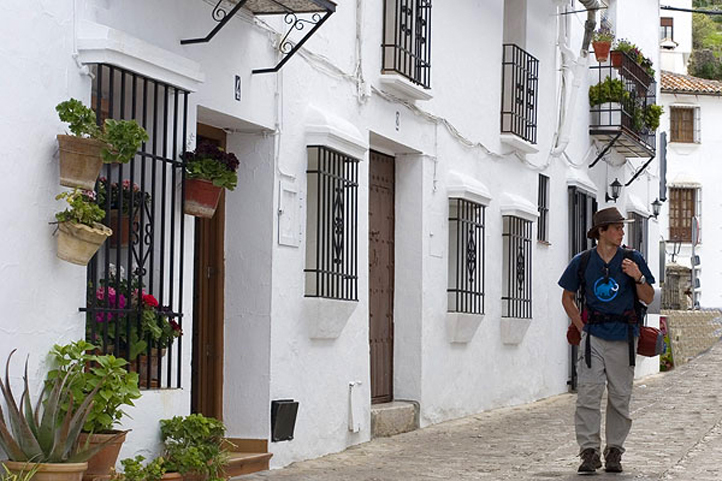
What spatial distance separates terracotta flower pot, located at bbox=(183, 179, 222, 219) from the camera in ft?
26.9

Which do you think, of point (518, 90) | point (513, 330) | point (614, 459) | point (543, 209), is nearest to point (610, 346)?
point (614, 459)


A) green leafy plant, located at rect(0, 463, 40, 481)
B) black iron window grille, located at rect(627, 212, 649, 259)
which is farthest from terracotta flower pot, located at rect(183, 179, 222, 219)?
black iron window grille, located at rect(627, 212, 649, 259)

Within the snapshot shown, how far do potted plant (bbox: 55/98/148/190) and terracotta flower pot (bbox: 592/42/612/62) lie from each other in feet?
42.3

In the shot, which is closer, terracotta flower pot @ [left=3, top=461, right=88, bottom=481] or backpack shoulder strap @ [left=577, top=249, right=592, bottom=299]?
terracotta flower pot @ [left=3, top=461, right=88, bottom=481]

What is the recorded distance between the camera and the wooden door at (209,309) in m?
9.42

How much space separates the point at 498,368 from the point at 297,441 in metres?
5.63

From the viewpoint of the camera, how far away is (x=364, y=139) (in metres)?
11.3

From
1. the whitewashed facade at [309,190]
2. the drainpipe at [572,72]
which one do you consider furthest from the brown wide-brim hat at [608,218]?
the drainpipe at [572,72]

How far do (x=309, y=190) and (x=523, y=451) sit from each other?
2.87 meters

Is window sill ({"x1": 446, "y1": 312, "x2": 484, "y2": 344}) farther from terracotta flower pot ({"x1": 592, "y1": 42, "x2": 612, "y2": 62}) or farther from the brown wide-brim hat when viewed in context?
terracotta flower pot ({"x1": 592, "y1": 42, "x2": 612, "y2": 62})

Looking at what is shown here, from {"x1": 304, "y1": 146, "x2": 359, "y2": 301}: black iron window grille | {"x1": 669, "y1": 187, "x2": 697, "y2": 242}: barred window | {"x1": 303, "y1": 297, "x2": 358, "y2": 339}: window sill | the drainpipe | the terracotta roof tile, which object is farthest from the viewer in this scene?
{"x1": 669, "y1": 187, "x2": 697, "y2": 242}: barred window

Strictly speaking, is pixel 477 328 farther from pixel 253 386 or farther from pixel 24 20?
pixel 24 20

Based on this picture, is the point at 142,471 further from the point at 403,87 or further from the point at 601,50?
the point at 601,50

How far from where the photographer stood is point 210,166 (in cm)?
825
